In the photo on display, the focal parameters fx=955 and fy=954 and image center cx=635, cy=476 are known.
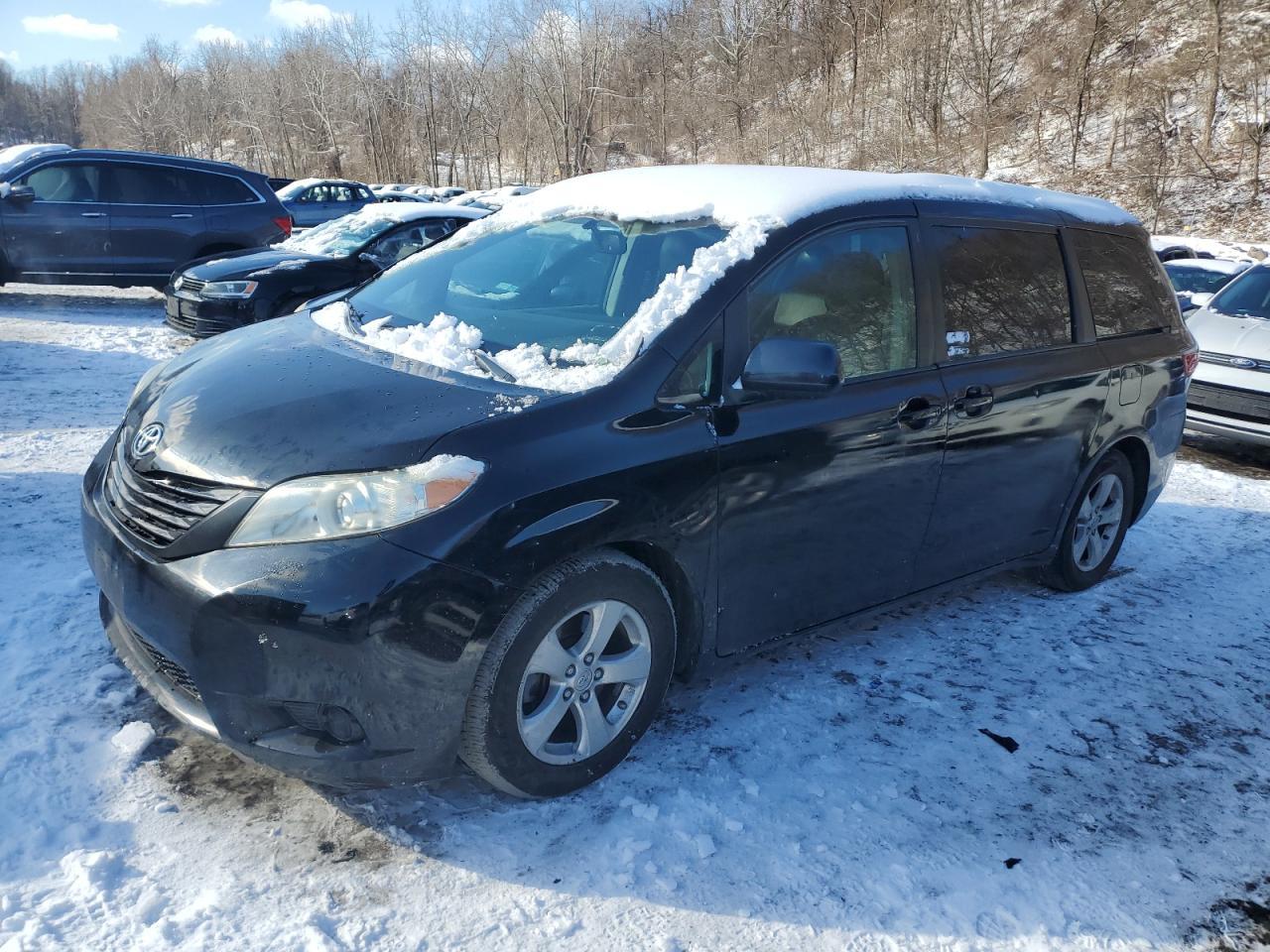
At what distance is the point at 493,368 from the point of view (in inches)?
120

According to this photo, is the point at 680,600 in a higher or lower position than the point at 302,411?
lower

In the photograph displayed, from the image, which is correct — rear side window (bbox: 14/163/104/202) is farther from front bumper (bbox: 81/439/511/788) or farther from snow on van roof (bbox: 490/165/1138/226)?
front bumper (bbox: 81/439/511/788)

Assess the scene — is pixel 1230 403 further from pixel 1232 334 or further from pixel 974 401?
pixel 974 401

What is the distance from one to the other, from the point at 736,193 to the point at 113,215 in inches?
416

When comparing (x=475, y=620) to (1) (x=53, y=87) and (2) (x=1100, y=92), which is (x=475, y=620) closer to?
(2) (x=1100, y=92)

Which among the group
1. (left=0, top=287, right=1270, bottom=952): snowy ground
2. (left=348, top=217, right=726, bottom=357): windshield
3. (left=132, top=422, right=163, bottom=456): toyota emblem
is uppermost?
(left=348, top=217, right=726, bottom=357): windshield

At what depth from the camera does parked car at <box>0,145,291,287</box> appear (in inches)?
440

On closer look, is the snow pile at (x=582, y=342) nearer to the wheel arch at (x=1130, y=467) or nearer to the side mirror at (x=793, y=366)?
the side mirror at (x=793, y=366)

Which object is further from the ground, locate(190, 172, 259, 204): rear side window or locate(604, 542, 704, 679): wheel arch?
locate(190, 172, 259, 204): rear side window

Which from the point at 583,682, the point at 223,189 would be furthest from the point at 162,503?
the point at 223,189

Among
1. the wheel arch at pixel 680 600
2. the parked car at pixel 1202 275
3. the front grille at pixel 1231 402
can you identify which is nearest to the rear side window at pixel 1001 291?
the wheel arch at pixel 680 600

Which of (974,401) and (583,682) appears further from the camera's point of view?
(974,401)

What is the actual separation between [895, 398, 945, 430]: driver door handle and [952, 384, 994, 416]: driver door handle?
0.11 m

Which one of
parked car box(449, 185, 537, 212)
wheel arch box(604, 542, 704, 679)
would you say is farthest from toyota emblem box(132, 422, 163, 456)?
parked car box(449, 185, 537, 212)
